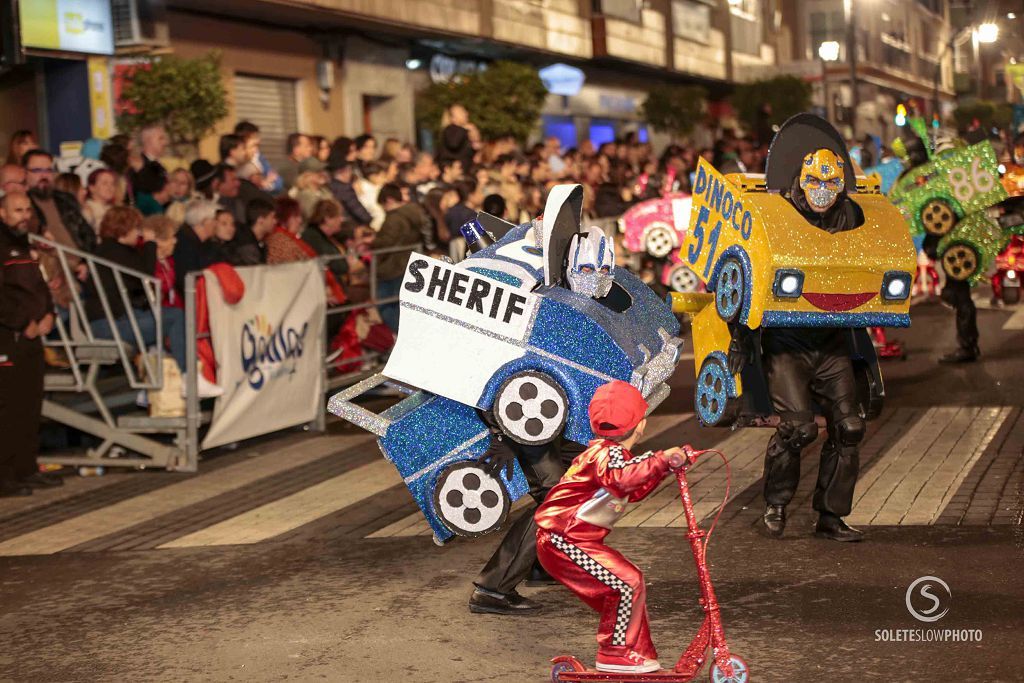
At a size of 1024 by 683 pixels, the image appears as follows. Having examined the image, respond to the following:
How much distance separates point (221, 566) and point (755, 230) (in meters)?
3.34

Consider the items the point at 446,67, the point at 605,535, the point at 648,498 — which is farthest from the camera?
the point at 446,67

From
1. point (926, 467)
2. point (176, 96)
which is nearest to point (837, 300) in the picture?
point (926, 467)

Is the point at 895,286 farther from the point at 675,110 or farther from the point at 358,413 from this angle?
the point at 675,110

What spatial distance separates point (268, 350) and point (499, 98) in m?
12.9

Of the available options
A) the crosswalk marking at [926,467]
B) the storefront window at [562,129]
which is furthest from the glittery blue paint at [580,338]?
the storefront window at [562,129]

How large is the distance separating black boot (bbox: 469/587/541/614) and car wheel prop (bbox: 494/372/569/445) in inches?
28.3

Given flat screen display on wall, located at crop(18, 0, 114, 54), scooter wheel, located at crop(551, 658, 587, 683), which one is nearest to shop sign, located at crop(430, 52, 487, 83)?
flat screen display on wall, located at crop(18, 0, 114, 54)

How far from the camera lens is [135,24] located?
18672 millimetres

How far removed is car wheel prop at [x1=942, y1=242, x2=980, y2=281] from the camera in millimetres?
14156

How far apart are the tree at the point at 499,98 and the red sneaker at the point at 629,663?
765 inches

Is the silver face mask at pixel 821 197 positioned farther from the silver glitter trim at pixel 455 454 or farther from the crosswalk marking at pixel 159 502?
the crosswalk marking at pixel 159 502

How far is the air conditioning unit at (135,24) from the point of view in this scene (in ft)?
61.4

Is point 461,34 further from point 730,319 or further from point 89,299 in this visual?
point 730,319

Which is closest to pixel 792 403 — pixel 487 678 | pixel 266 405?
pixel 487 678
